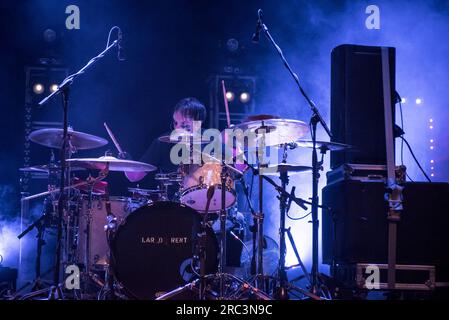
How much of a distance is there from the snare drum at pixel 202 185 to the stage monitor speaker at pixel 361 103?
1028 millimetres

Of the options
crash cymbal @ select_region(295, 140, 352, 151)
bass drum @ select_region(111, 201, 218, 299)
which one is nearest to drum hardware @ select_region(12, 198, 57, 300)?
bass drum @ select_region(111, 201, 218, 299)

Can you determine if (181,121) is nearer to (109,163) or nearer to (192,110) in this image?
(192,110)

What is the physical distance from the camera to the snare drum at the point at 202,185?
17.4ft

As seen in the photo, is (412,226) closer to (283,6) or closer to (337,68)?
(337,68)

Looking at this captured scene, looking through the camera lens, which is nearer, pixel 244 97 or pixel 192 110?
pixel 192 110

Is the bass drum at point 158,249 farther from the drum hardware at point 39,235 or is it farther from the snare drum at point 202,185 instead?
the drum hardware at point 39,235

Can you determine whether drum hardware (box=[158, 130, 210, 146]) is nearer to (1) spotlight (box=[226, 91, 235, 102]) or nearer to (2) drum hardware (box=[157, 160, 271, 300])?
(2) drum hardware (box=[157, 160, 271, 300])

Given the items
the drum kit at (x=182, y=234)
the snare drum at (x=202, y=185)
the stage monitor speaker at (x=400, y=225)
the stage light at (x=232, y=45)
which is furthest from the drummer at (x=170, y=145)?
the stage monitor speaker at (x=400, y=225)

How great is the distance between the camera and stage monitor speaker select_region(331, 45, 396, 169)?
526cm

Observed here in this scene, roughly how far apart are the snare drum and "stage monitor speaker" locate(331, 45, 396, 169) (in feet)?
3.37

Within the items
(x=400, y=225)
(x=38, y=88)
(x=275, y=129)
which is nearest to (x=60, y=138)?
(x=38, y=88)

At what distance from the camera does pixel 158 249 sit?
17.1 feet

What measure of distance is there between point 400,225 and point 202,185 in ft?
5.56
